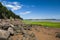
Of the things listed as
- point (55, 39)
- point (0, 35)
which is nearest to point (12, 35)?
point (0, 35)

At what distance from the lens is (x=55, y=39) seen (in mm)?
24156

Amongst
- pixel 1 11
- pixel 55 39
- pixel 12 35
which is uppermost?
pixel 1 11

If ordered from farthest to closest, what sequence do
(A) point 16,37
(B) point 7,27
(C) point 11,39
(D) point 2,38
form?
(B) point 7,27
(A) point 16,37
(C) point 11,39
(D) point 2,38

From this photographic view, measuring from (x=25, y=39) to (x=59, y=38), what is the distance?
364 inches

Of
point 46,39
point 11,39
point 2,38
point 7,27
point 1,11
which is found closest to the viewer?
point 2,38

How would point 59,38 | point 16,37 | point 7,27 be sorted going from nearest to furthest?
point 16,37
point 7,27
point 59,38

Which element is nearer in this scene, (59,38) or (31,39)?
(31,39)

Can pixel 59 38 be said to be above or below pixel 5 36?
below

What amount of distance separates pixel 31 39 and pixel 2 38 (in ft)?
16.2

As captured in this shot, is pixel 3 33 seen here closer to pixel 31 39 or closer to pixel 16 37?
pixel 16 37

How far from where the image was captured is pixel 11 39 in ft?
54.5

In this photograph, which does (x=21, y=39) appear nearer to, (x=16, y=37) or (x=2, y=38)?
(x=16, y=37)

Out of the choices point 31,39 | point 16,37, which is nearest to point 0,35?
point 16,37

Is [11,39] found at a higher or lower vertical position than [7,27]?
lower
